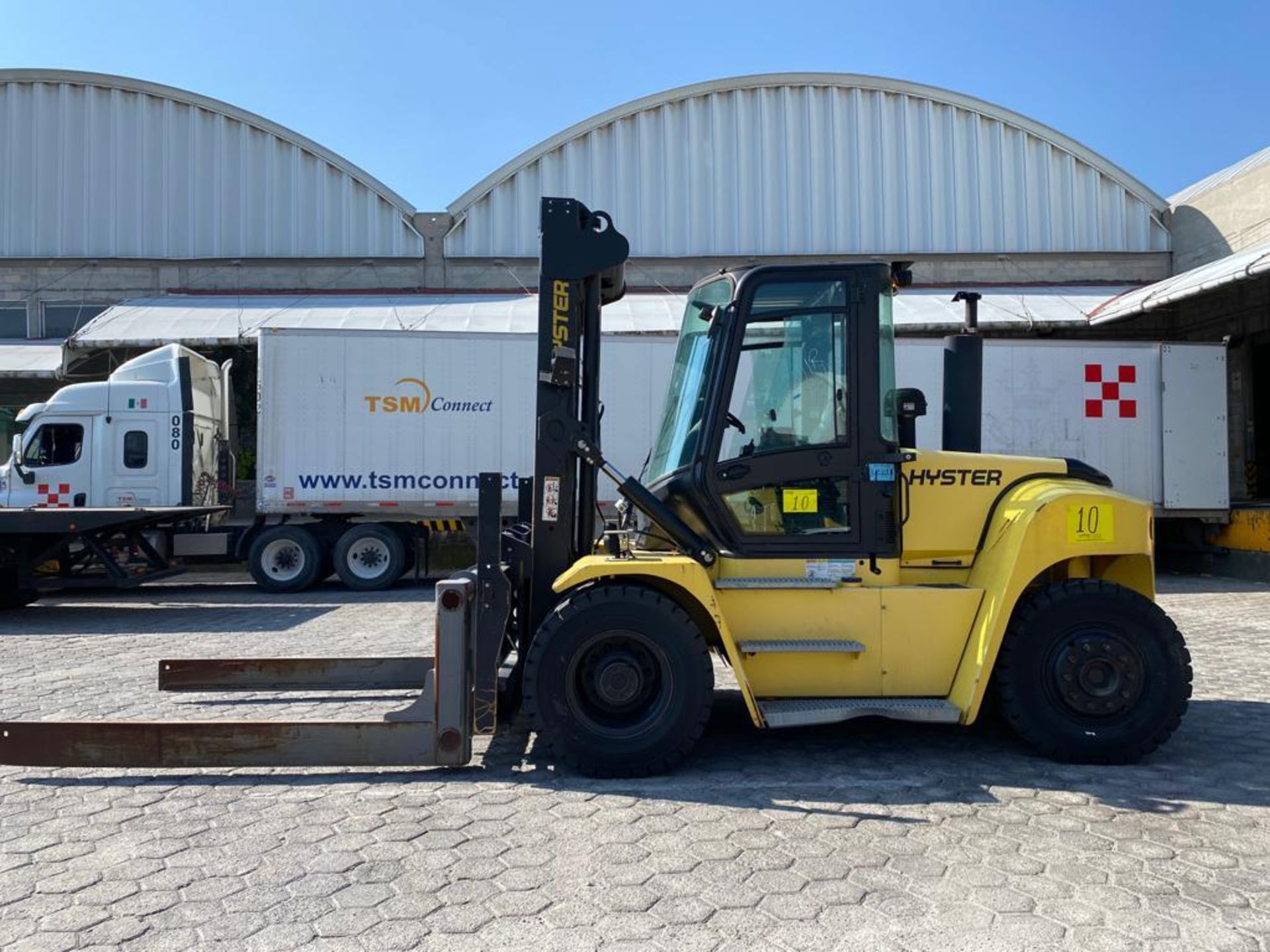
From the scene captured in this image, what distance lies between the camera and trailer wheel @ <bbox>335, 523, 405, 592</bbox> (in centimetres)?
1375

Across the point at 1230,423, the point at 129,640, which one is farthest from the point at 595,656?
the point at 1230,423

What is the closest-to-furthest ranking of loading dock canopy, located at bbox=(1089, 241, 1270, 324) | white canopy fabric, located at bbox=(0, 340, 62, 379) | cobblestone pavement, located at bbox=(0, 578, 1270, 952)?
cobblestone pavement, located at bbox=(0, 578, 1270, 952), loading dock canopy, located at bbox=(1089, 241, 1270, 324), white canopy fabric, located at bbox=(0, 340, 62, 379)

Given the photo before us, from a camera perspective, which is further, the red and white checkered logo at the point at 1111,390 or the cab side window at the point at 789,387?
the red and white checkered logo at the point at 1111,390

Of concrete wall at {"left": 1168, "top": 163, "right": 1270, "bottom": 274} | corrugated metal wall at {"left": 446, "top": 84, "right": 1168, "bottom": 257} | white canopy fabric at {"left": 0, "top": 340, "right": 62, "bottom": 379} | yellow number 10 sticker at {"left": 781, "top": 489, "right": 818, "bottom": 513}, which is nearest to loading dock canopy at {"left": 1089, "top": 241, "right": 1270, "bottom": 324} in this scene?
concrete wall at {"left": 1168, "top": 163, "right": 1270, "bottom": 274}

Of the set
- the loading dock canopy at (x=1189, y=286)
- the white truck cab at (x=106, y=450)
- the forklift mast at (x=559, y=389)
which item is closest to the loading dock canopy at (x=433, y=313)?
the loading dock canopy at (x=1189, y=286)

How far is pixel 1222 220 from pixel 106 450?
22.6 m

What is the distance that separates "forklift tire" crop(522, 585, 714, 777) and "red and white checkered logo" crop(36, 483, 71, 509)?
11977 mm

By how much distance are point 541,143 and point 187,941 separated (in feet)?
70.4

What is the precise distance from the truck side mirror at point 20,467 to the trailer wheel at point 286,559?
11.1 ft

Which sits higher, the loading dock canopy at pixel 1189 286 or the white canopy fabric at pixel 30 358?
the loading dock canopy at pixel 1189 286

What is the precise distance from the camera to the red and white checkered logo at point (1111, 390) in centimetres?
1423

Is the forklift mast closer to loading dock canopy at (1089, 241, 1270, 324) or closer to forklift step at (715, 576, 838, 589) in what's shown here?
forklift step at (715, 576, 838, 589)

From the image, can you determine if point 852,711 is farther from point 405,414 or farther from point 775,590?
point 405,414

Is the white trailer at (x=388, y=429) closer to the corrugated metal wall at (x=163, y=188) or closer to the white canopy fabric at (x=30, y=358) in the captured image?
the white canopy fabric at (x=30, y=358)
